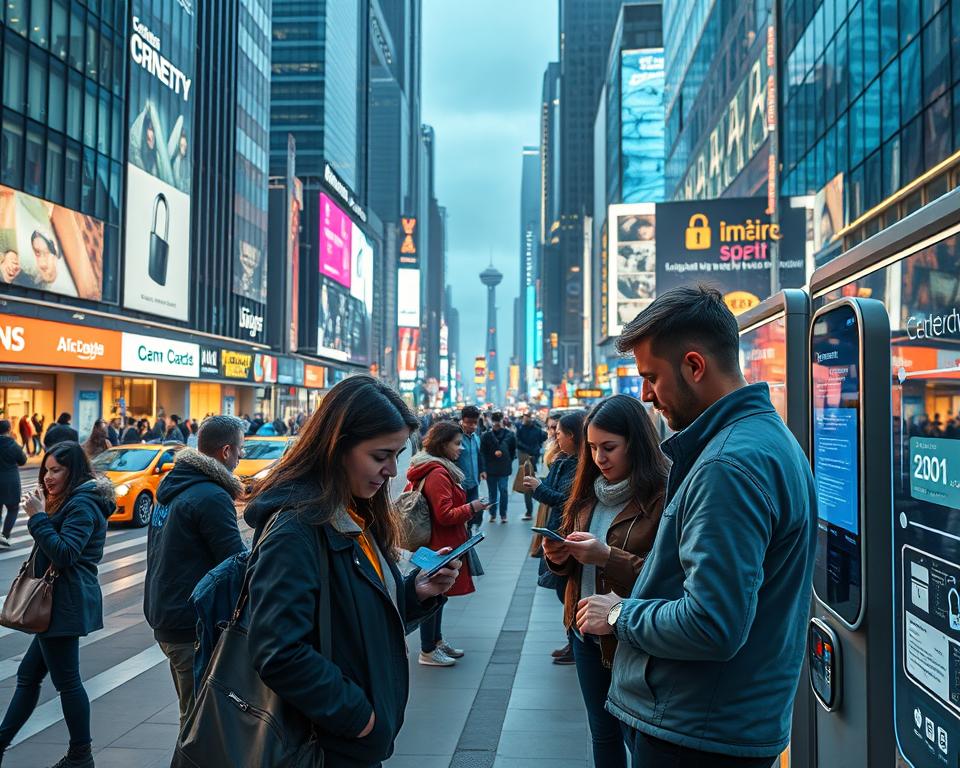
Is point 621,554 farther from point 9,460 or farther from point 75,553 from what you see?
point 9,460

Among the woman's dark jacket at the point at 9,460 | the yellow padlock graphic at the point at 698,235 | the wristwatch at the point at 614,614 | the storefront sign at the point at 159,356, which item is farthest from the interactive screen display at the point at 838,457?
the storefront sign at the point at 159,356

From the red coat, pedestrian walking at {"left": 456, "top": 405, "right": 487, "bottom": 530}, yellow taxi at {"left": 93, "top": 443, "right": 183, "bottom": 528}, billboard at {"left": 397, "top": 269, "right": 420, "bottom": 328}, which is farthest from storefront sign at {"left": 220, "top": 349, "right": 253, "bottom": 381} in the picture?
billboard at {"left": 397, "top": 269, "right": 420, "bottom": 328}

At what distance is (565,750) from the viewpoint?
17.0 ft

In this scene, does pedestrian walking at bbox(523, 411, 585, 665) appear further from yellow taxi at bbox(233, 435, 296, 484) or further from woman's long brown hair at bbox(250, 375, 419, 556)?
yellow taxi at bbox(233, 435, 296, 484)

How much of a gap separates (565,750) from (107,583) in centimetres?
718

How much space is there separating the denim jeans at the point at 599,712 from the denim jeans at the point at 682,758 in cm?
160

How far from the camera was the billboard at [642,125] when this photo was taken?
87312 millimetres

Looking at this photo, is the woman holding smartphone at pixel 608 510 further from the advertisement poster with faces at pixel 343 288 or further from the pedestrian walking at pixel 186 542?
the advertisement poster with faces at pixel 343 288

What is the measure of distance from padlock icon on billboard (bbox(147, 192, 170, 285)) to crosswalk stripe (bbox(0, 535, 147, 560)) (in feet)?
95.4

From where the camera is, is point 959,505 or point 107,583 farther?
point 107,583

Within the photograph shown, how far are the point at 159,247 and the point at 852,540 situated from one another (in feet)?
139

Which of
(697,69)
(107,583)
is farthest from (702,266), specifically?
(697,69)

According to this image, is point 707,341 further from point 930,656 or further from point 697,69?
point 697,69

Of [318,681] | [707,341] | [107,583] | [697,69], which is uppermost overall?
[697,69]
